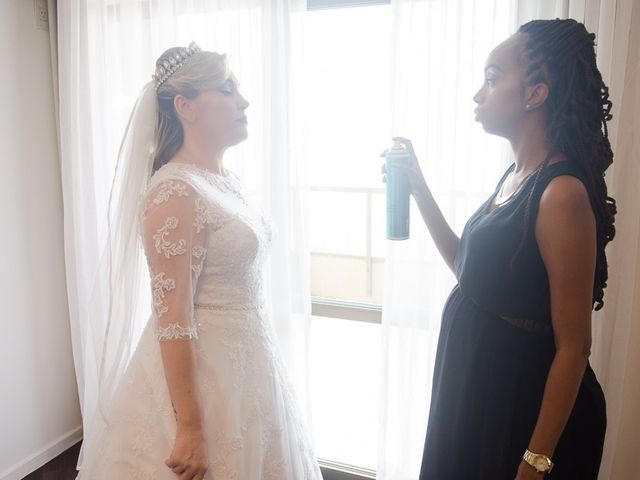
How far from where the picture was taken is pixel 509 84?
40.9 inches

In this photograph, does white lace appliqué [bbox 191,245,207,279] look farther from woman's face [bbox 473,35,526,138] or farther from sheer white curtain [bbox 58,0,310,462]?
woman's face [bbox 473,35,526,138]

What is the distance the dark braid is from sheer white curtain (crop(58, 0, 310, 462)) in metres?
1.01

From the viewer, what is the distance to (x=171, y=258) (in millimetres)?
1115

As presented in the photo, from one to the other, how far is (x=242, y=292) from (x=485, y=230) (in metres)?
0.63

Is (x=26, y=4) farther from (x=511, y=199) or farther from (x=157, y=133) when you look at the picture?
(x=511, y=199)

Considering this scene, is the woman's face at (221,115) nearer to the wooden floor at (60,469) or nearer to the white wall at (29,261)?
the white wall at (29,261)

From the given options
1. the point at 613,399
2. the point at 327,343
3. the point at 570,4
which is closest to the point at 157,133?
the point at 570,4

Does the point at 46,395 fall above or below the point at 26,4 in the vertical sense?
below

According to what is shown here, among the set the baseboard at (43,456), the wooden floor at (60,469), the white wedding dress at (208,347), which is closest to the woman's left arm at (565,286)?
the white wedding dress at (208,347)

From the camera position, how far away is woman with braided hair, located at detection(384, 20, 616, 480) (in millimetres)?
934

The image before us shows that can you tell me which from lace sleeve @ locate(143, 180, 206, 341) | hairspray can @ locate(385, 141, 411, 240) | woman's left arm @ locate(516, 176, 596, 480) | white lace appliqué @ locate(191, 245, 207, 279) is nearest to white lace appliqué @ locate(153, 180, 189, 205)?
lace sleeve @ locate(143, 180, 206, 341)

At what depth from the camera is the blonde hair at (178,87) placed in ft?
4.25

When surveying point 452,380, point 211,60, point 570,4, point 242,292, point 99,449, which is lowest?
point 99,449

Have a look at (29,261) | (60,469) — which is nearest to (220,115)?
(29,261)
